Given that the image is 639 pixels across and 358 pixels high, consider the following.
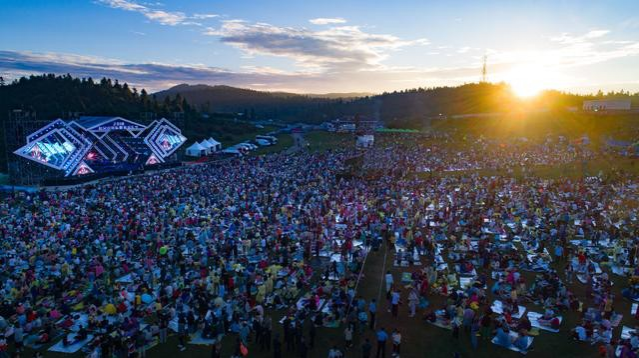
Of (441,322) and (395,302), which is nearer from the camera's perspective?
(441,322)

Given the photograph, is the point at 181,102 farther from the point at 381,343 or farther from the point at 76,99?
the point at 381,343

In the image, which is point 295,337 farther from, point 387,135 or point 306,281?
point 387,135

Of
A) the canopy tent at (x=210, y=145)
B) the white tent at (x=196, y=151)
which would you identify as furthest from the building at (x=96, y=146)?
the canopy tent at (x=210, y=145)

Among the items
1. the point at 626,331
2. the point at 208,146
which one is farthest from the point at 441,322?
the point at 208,146

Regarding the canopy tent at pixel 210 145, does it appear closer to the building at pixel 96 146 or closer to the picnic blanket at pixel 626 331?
the building at pixel 96 146

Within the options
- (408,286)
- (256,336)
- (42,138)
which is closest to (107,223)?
(256,336)

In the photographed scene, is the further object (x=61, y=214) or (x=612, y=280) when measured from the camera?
(x=61, y=214)
